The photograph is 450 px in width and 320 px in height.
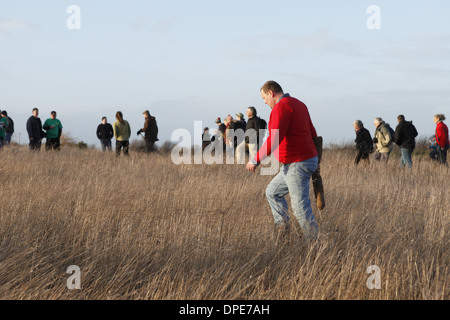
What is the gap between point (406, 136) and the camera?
14320mm

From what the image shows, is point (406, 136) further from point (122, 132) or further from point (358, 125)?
point (122, 132)

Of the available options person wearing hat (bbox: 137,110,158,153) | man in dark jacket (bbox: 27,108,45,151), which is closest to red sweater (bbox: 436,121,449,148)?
person wearing hat (bbox: 137,110,158,153)

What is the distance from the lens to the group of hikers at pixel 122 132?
16.8 meters

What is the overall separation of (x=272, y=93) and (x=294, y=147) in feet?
1.94

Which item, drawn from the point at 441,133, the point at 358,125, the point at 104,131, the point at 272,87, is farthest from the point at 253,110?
the point at 272,87

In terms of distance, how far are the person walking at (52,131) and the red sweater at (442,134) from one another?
38.0ft

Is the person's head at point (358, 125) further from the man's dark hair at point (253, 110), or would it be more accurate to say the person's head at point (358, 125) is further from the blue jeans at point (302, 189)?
the blue jeans at point (302, 189)

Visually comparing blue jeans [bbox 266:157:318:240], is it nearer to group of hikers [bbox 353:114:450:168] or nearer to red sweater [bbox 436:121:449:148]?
group of hikers [bbox 353:114:450:168]

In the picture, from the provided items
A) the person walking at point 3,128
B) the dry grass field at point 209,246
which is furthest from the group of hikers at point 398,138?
the person walking at point 3,128
